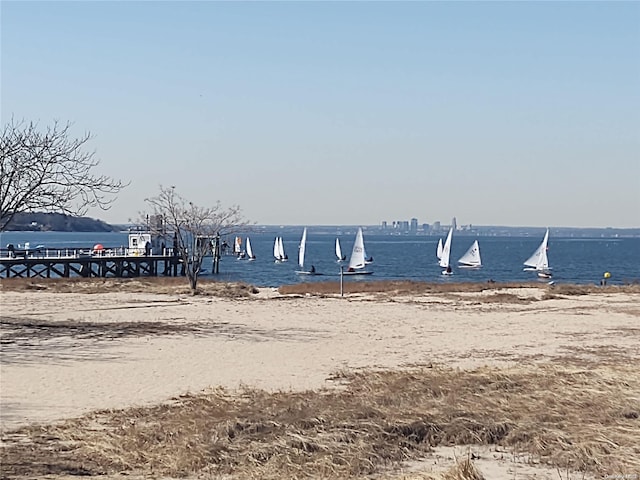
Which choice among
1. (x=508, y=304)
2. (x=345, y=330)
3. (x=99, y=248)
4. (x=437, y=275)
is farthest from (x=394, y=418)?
(x=437, y=275)

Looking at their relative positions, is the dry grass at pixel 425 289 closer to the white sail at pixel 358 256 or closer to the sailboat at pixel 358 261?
the sailboat at pixel 358 261

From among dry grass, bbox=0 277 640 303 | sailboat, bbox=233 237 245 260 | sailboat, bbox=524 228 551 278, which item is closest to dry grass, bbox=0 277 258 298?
dry grass, bbox=0 277 640 303

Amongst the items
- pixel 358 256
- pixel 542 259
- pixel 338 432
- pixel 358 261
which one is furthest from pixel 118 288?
pixel 542 259

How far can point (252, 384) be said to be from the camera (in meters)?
15.5

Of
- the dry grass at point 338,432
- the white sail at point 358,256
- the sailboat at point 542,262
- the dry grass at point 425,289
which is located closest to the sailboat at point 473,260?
the sailboat at point 542,262

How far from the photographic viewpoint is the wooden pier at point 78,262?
63.7 metres

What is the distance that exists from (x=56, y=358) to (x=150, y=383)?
3.34m

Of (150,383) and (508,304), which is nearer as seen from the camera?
(150,383)

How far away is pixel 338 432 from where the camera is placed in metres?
11.1

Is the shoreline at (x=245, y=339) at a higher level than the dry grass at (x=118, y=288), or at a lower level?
higher

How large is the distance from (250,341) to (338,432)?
424 inches

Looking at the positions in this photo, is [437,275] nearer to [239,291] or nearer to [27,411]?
[239,291]

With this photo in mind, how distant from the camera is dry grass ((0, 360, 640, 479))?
9820mm

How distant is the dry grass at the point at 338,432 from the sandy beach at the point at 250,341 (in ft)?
2.96
